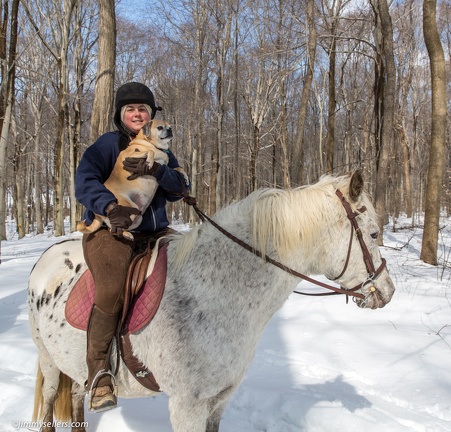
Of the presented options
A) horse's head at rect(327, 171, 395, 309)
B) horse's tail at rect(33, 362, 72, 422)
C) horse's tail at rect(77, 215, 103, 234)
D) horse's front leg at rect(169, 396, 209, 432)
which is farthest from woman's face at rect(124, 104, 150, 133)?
horse's tail at rect(33, 362, 72, 422)

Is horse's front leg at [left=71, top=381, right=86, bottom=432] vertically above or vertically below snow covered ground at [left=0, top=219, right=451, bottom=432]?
above

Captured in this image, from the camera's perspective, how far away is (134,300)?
233 centimetres

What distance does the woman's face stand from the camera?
2707mm

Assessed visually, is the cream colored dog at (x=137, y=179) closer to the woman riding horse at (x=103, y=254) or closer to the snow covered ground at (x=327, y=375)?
the woman riding horse at (x=103, y=254)

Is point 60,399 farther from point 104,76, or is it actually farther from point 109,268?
point 104,76

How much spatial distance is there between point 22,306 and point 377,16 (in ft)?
40.3

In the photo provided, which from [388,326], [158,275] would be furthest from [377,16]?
[158,275]

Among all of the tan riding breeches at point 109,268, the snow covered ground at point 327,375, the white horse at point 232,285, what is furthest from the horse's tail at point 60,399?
the tan riding breeches at point 109,268

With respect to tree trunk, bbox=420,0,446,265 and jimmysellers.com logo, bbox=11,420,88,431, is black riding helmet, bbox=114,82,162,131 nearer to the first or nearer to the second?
jimmysellers.com logo, bbox=11,420,88,431

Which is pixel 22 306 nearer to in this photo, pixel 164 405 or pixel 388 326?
pixel 164 405

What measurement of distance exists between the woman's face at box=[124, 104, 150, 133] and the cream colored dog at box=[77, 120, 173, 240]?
19 centimetres

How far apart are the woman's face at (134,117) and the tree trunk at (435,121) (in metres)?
8.64

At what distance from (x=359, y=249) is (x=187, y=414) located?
152cm

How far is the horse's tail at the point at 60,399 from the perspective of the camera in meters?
3.00
